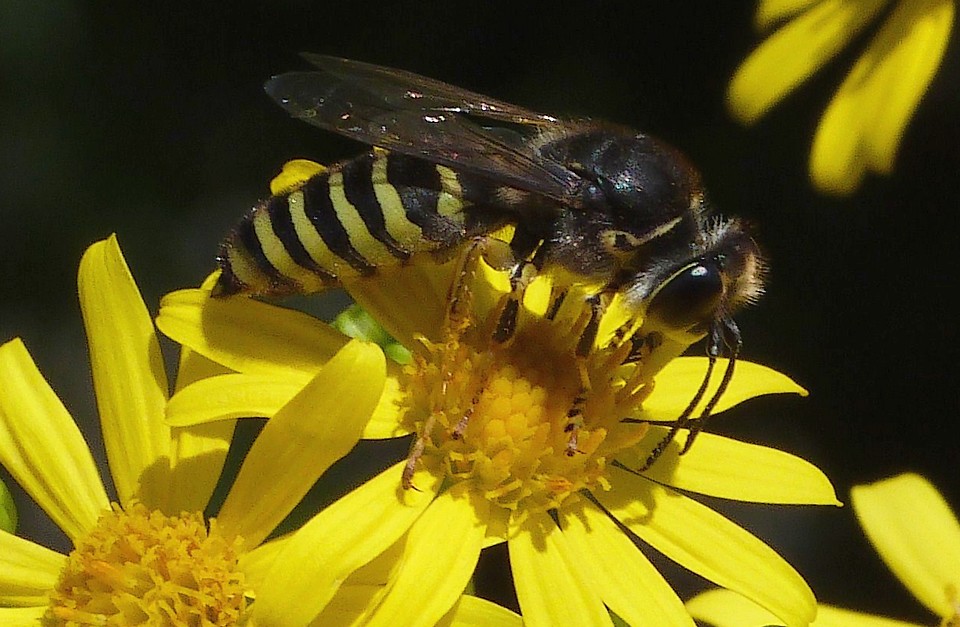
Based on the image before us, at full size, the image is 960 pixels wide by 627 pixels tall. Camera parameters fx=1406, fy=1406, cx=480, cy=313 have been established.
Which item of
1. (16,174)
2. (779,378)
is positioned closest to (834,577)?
(779,378)

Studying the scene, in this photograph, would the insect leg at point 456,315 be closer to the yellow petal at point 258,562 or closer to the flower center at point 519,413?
the flower center at point 519,413

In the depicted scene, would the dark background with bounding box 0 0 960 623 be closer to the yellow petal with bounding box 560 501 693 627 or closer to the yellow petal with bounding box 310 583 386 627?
the yellow petal with bounding box 560 501 693 627

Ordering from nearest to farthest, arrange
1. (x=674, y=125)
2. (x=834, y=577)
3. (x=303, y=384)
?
(x=303, y=384) < (x=834, y=577) < (x=674, y=125)

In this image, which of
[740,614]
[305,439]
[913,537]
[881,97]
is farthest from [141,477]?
[881,97]

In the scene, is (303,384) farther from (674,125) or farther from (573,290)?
(674,125)

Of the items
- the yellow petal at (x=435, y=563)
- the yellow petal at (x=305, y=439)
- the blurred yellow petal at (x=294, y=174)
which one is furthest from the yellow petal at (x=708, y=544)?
the blurred yellow petal at (x=294, y=174)

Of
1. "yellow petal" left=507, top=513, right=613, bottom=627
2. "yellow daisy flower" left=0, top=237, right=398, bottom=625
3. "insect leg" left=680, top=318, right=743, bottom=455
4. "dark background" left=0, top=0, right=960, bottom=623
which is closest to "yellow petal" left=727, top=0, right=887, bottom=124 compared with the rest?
"dark background" left=0, top=0, right=960, bottom=623
